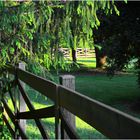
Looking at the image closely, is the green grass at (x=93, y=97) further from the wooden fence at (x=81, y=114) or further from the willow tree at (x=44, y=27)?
the wooden fence at (x=81, y=114)

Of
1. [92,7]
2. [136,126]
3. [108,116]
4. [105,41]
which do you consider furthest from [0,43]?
[105,41]

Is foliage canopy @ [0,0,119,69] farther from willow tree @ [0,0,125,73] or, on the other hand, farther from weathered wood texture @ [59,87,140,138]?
weathered wood texture @ [59,87,140,138]

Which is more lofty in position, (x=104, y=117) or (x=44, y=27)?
(x=44, y=27)

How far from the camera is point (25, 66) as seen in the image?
6414 millimetres

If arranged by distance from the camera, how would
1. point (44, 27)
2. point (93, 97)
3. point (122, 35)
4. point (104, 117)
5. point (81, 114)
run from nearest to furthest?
point (104, 117), point (81, 114), point (44, 27), point (122, 35), point (93, 97)

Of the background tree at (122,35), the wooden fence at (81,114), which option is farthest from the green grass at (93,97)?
the wooden fence at (81,114)

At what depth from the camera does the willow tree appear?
5320mm

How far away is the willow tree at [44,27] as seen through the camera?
5320 millimetres

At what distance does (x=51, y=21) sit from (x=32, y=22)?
13.5 inches

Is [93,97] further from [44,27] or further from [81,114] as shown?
[81,114]

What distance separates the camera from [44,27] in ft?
20.0

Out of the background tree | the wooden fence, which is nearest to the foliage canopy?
the wooden fence

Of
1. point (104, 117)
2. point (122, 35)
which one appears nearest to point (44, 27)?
point (104, 117)

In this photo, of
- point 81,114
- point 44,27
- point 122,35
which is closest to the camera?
point 81,114
